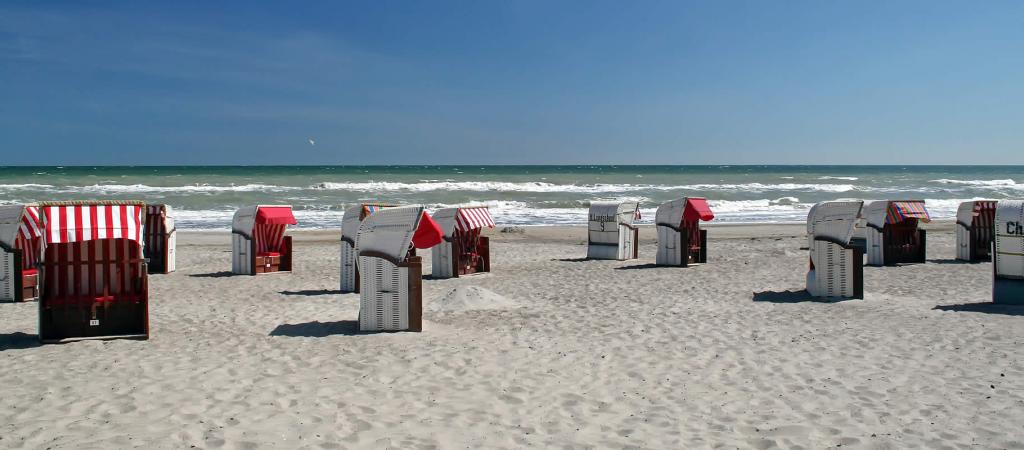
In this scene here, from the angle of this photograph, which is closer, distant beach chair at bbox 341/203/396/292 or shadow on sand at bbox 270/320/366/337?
shadow on sand at bbox 270/320/366/337

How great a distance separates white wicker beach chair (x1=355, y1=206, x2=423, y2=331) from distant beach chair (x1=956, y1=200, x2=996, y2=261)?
12638mm

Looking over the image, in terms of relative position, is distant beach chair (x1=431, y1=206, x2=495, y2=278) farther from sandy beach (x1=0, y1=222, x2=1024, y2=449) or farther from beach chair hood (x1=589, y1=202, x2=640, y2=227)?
beach chair hood (x1=589, y1=202, x2=640, y2=227)

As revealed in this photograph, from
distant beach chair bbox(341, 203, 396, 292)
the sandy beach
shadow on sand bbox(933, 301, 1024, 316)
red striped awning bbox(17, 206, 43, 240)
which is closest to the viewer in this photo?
the sandy beach

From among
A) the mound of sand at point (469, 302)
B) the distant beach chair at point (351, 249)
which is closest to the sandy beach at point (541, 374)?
the mound of sand at point (469, 302)

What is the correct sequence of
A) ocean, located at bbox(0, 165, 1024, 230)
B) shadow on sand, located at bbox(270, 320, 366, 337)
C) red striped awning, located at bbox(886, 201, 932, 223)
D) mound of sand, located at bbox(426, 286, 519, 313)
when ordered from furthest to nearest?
ocean, located at bbox(0, 165, 1024, 230), red striped awning, located at bbox(886, 201, 932, 223), mound of sand, located at bbox(426, 286, 519, 313), shadow on sand, located at bbox(270, 320, 366, 337)

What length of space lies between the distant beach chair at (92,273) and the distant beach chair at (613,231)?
34.1 ft

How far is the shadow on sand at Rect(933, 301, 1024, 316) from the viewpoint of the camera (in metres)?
9.36

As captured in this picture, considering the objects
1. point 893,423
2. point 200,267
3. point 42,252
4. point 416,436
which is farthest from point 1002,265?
point 200,267

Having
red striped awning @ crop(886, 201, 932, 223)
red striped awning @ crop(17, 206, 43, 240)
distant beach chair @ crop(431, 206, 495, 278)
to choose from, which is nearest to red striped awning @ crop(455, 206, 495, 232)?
distant beach chair @ crop(431, 206, 495, 278)

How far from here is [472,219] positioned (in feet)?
45.9

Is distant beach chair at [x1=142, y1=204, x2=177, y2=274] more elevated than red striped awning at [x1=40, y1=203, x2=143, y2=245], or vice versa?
red striped awning at [x1=40, y1=203, x2=143, y2=245]

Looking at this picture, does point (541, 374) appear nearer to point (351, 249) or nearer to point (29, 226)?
point (351, 249)

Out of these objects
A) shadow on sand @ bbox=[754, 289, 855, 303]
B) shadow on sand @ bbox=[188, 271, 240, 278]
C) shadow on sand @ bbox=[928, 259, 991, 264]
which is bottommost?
shadow on sand @ bbox=[188, 271, 240, 278]

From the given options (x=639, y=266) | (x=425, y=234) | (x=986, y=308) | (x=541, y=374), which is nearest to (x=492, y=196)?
(x=639, y=266)
